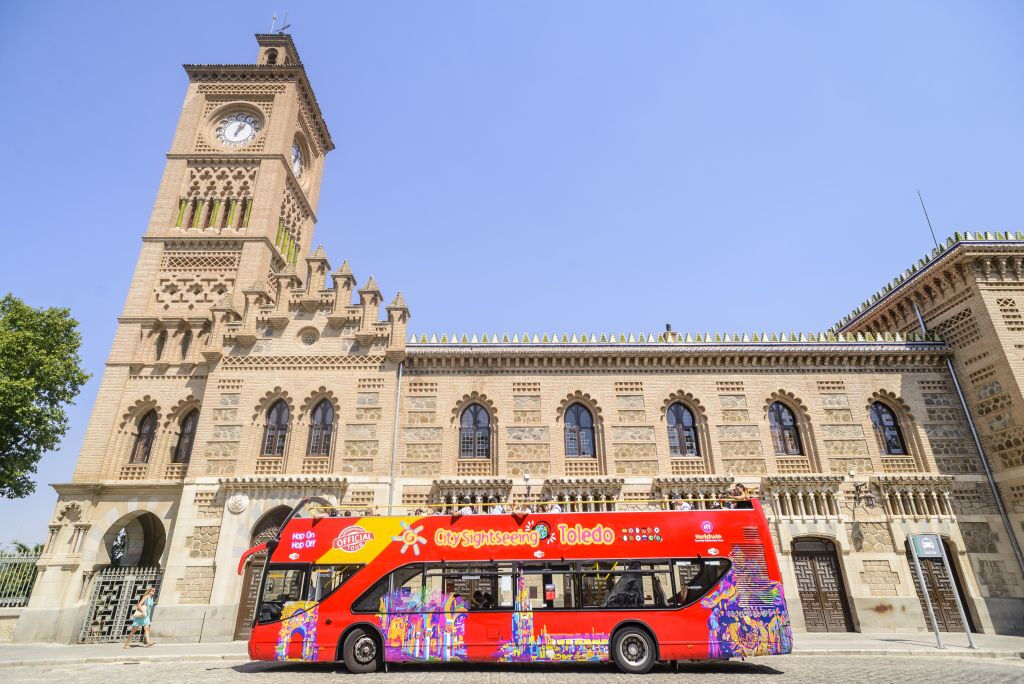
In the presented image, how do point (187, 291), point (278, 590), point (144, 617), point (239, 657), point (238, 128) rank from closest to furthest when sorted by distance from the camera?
1. point (278, 590)
2. point (239, 657)
3. point (144, 617)
4. point (187, 291)
5. point (238, 128)

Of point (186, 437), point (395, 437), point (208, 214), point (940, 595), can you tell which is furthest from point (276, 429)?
point (940, 595)

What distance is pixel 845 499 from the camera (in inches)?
817

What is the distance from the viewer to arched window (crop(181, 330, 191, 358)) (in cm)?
2397

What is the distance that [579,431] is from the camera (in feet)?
72.2

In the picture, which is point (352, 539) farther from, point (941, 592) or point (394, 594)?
point (941, 592)

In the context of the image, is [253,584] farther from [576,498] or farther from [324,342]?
[576,498]

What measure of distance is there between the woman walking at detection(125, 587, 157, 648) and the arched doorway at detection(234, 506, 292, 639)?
267 cm

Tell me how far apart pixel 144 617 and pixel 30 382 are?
1160cm

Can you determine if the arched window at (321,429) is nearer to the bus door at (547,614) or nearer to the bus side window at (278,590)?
the bus side window at (278,590)

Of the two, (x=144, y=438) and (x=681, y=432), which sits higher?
(x=144, y=438)

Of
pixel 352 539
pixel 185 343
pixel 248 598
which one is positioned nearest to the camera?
pixel 352 539

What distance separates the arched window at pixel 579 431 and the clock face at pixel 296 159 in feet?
75.2

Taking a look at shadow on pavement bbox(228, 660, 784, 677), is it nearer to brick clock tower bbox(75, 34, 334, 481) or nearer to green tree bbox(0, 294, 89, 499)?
brick clock tower bbox(75, 34, 334, 481)

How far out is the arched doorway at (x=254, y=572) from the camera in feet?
62.7
